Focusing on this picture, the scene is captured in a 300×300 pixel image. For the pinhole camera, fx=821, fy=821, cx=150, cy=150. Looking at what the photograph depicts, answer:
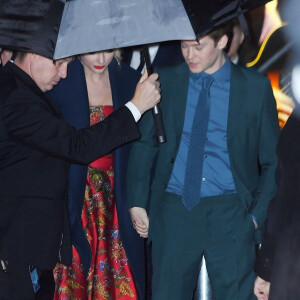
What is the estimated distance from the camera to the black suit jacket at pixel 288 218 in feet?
9.15

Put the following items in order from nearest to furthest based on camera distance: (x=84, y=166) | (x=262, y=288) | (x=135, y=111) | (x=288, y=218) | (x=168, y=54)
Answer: (x=288, y=218)
(x=262, y=288)
(x=135, y=111)
(x=84, y=166)
(x=168, y=54)

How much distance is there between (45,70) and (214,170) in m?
0.98

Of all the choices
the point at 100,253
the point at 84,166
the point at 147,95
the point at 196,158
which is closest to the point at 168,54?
the point at 84,166

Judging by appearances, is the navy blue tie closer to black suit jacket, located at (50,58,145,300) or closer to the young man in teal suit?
the young man in teal suit

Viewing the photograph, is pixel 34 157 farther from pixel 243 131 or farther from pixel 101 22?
pixel 243 131

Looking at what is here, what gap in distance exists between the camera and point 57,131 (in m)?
3.92

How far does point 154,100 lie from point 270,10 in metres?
1.60

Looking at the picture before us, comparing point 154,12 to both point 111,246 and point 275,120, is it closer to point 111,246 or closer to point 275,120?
point 275,120

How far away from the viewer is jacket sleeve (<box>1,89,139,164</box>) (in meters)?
3.79

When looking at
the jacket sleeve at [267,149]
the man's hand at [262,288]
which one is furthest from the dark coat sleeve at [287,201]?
the jacket sleeve at [267,149]

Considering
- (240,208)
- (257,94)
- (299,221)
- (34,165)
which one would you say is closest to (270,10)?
(257,94)

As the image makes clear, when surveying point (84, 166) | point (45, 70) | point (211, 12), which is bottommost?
point (84, 166)

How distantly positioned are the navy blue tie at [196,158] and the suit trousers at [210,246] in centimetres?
6

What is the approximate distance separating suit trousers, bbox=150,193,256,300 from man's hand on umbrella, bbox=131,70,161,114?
0.49 meters
